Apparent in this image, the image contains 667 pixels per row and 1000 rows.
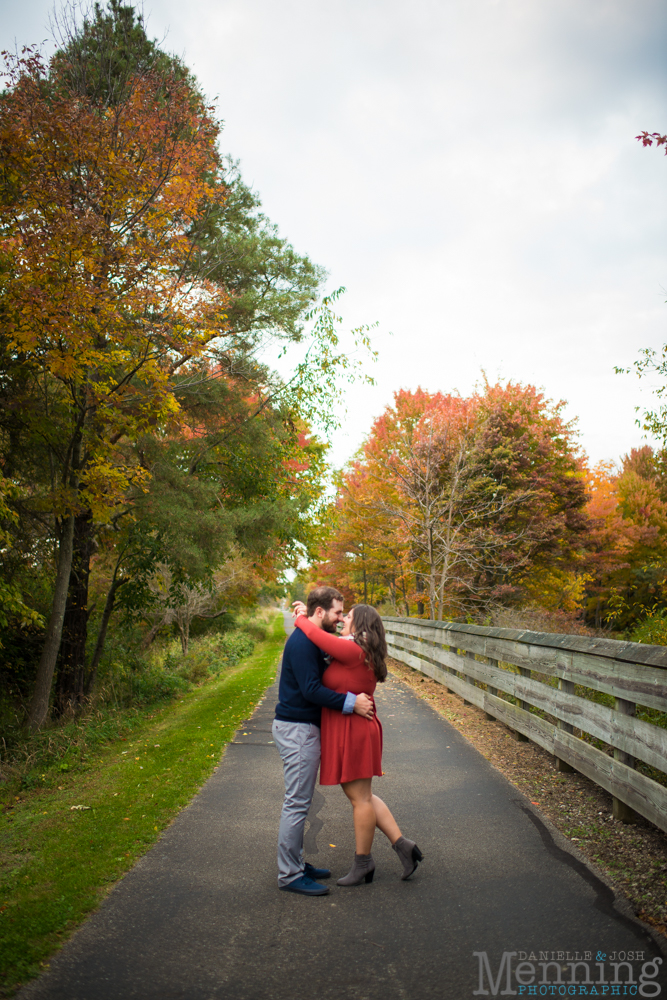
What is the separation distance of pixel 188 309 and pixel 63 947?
7744 millimetres

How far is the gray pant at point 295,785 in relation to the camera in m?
3.76

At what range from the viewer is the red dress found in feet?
12.4

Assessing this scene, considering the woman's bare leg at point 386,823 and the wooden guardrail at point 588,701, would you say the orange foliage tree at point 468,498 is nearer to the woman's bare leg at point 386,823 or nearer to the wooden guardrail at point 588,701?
the wooden guardrail at point 588,701

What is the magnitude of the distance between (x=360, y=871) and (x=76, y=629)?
8.80 metres

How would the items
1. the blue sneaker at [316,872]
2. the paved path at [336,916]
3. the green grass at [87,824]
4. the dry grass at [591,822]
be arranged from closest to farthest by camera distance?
the paved path at [336,916] < the green grass at [87,824] < the dry grass at [591,822] < the blue sneaker at [316,872]

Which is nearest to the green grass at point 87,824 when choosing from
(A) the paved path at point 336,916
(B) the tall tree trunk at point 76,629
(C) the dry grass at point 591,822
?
(A) the paved path at point 336,916

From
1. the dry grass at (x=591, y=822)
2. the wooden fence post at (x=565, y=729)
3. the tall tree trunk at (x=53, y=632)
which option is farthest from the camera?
the tall tree trunk at (x=53, y=632)

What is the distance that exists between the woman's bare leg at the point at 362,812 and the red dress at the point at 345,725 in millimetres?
70

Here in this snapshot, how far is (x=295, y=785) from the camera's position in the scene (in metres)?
3.83

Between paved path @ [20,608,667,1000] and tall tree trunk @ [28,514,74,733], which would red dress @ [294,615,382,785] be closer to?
paved path @ [20,608,667,1000]

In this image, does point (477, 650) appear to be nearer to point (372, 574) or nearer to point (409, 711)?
point (409, 711)

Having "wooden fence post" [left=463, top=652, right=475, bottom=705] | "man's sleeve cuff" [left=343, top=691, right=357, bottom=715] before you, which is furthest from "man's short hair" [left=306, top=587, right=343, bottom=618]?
"wooden fence post" [left=463, top=652, right=475, bottom=705]

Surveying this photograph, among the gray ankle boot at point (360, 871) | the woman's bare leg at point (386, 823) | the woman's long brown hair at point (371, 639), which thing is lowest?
the gray ankle boot at point (360, 871)

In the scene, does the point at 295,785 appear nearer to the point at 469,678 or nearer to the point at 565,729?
the point at 565,729
